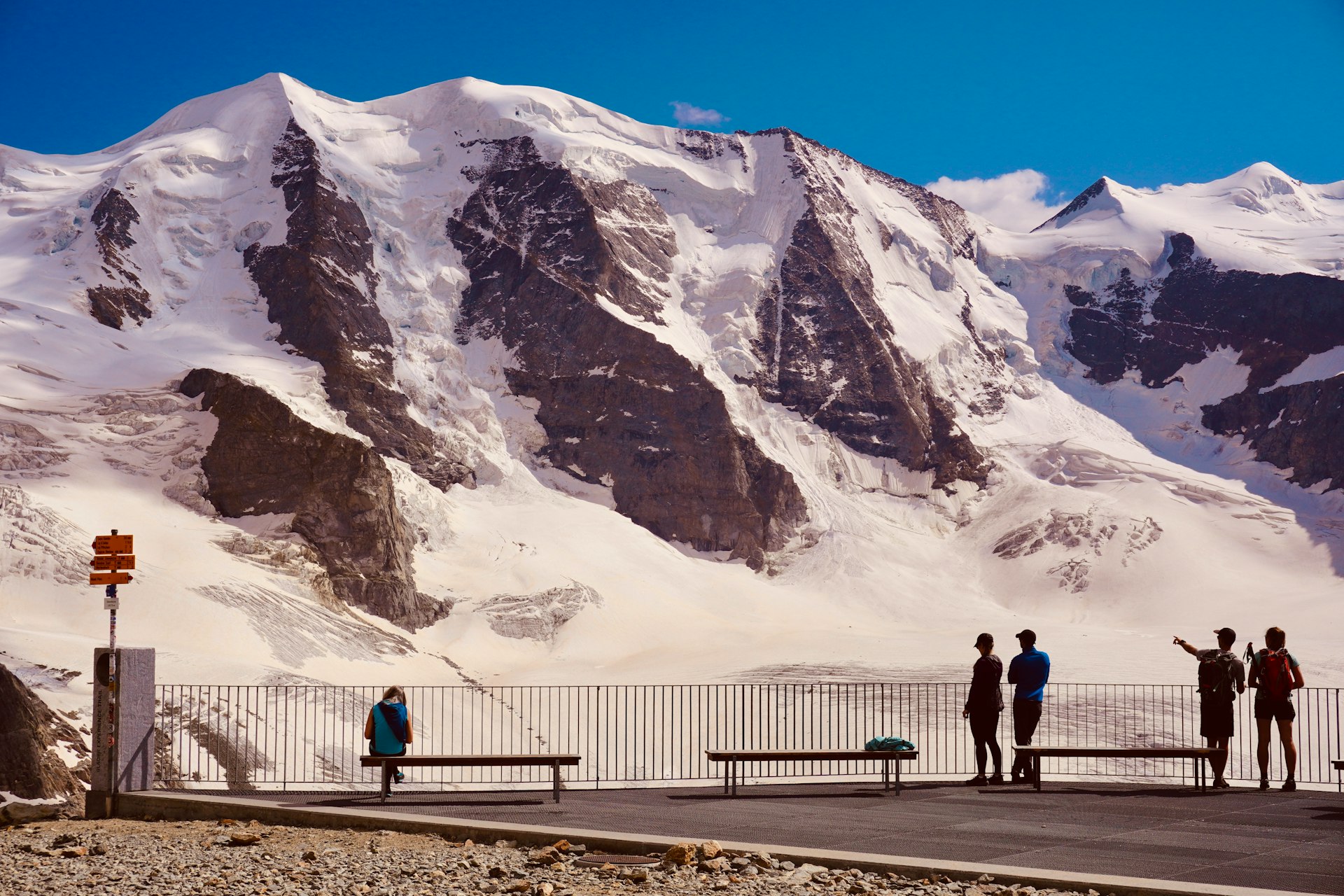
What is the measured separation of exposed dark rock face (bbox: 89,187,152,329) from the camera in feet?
309

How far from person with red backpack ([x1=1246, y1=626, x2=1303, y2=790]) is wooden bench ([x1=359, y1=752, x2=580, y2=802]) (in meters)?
9.67

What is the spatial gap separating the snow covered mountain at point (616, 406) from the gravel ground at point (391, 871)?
28.1m

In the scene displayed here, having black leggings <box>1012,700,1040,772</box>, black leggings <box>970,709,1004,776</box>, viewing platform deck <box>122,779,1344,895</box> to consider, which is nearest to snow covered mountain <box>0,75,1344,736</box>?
viewing platform deck <box>122,779,1344,895</box>

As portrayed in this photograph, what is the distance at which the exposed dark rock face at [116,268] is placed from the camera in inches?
3713

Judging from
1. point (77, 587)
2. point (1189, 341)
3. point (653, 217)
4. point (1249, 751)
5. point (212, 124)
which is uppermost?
point (212, 124)

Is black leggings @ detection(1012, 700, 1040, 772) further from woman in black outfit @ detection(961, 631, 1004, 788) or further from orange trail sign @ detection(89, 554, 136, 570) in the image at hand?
orange trail sign @ detection(89, 554, 136, 570)

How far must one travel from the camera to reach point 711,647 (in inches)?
2707

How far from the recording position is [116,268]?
99062 mm

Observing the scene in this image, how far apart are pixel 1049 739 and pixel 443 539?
4507cm

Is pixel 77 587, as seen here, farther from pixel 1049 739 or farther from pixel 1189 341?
pixel 1189 341

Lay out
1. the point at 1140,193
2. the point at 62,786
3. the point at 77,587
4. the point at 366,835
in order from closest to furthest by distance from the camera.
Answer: the point at 366,835
the point at 62,786
the point at 77,587
the point at 1140,193

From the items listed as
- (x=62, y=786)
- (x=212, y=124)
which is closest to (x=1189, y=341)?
(x=212, y=124)

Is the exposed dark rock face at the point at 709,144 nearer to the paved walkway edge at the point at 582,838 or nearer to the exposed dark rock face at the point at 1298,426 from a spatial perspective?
the exposed dark rock face at the point at 1298,426

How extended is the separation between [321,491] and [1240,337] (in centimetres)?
8547
